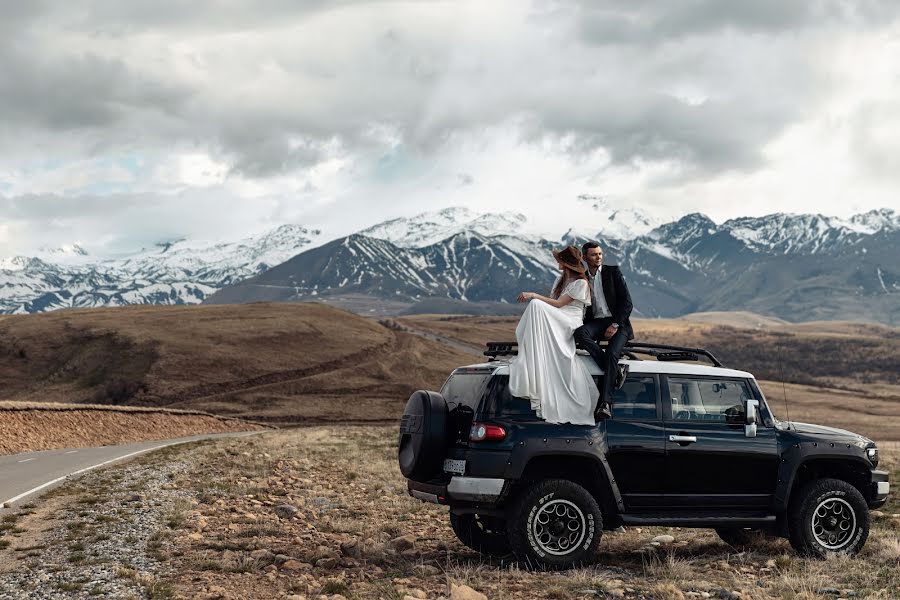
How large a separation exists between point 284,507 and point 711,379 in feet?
25.4

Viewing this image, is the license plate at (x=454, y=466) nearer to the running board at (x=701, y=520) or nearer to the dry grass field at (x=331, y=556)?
the dry grass field at (x=331, y=556)

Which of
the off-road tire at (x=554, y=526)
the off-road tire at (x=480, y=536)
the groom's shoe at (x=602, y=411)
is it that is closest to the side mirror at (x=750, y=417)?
the groom's shoe at (x=602, y=411)

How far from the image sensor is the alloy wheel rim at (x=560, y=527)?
9.60 m

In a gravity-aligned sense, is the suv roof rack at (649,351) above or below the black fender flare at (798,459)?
above

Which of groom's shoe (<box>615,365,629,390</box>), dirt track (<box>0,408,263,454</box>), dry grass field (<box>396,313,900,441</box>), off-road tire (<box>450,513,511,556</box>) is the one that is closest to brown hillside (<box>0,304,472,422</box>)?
dirt track (<box>0,408,263,454</box>)

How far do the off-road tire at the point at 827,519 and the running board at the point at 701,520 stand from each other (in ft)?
1.11

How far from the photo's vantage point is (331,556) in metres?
10.7

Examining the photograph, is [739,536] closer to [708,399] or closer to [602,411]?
[708,399]

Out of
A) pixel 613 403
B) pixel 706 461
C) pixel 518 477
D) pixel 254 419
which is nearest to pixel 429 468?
pixel 518 477

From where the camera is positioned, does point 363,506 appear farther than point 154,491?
No

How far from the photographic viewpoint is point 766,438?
416 inches

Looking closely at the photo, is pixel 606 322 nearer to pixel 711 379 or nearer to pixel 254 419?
pixel 711 379

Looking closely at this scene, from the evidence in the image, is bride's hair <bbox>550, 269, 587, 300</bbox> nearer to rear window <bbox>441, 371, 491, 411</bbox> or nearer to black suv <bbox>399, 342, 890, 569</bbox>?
black suv <bbox>399, 342, 890, 569</bbox>

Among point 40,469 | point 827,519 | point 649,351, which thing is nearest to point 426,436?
point 649,351
